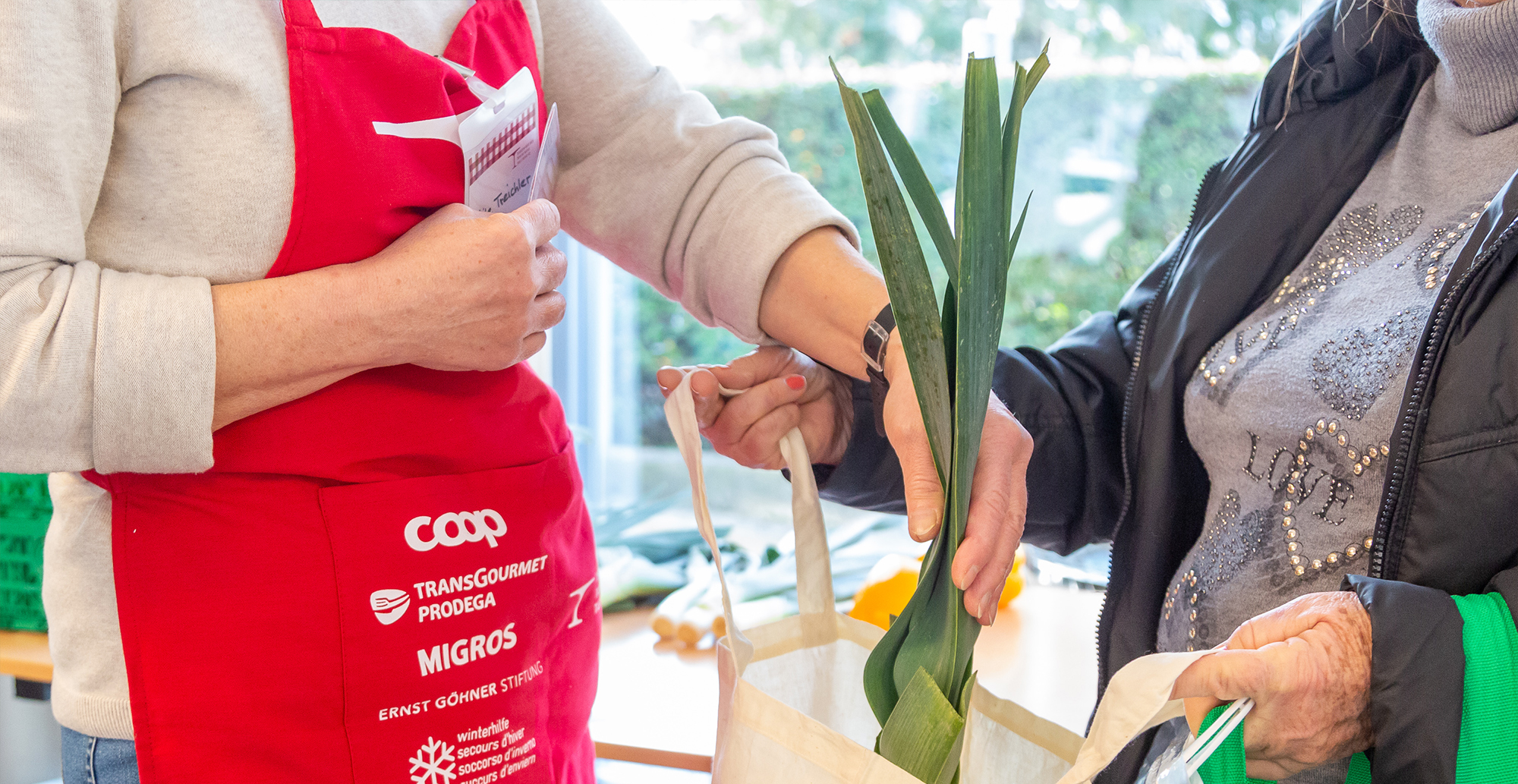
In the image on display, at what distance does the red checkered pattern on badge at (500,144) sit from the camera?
79cm

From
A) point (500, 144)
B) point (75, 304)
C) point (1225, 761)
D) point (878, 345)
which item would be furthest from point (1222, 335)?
point (75, 304)

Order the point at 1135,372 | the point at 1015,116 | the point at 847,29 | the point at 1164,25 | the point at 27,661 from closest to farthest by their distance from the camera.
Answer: the point at 1015,116
the point at 1135,372
the point at 27,661
the point at 1164,25
the point at 847,29

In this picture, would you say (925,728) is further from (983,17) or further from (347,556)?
(983,17)

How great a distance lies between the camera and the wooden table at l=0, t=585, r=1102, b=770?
1.28m

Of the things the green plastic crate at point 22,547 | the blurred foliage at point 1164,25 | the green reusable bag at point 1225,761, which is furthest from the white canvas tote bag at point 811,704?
the blurred foliage at point 1164,25

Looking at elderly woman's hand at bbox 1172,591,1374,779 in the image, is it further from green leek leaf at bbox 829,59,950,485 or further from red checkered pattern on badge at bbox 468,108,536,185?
red checkered pattern on badge at bbox 468,108,536,185

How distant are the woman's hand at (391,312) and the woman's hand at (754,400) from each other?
17 cm

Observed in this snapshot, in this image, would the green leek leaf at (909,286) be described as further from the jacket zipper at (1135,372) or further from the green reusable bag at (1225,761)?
the jacket zipper at (1135,372)

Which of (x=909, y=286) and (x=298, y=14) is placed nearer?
(x=909, y=286)

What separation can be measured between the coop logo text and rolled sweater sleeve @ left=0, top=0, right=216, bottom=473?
0.15 m

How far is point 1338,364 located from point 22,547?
1854mm

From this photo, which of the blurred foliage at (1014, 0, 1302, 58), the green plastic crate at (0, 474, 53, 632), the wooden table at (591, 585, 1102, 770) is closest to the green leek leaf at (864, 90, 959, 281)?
the wooden table at (591, 585, 1102, 770)

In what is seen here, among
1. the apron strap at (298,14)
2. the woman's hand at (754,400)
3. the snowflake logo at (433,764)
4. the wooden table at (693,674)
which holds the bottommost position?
the wooden table at (693,674)

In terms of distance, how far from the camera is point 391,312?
0.70 m
